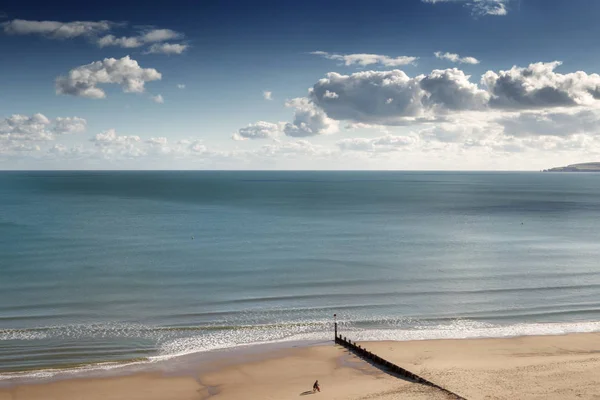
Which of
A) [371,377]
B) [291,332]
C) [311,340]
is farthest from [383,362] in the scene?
[291,332]

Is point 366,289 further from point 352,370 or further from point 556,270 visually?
point 556,270

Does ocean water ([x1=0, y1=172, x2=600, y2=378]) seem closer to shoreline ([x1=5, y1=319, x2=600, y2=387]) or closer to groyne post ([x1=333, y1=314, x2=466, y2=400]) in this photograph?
shoreline ([x1=5, y1=319, x2=600, y2=387])

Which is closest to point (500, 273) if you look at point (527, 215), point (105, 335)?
point (105, 335)

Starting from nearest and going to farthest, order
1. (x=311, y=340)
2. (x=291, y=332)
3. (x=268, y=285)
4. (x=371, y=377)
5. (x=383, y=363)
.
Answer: (x=371, y=377), (x=383, y=363), (x=311, y=340), (x=291, y=332), (x=268, y=285)

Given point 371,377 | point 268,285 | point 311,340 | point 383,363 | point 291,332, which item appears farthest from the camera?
point 268,285

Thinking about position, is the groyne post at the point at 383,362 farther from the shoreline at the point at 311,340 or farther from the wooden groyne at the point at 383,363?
the shoreline at the point at 311,340

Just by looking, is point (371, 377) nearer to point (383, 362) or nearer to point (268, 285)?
point (383, 362)

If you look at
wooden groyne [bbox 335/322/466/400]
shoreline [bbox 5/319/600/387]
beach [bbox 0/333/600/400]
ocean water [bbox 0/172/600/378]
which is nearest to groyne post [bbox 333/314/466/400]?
wooden groyne [bbox 335/322/466/400]
